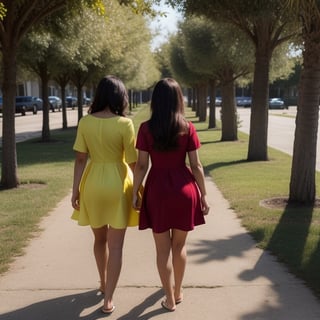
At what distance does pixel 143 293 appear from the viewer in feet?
13.8

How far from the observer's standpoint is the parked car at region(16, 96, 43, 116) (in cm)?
4938

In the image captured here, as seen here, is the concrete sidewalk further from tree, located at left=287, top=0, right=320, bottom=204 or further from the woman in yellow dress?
tree, located at left=287, top=0, right=320, bottom=204

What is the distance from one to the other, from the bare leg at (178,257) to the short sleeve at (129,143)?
0.64 m

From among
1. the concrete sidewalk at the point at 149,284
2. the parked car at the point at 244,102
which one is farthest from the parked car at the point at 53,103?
the concrete sidewalk at the point at 149,284

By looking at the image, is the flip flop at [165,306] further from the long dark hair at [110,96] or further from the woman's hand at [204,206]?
the long dark hair at [110,96]

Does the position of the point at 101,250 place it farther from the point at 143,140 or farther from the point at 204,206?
the point at 143,140

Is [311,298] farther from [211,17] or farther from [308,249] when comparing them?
[211,17]

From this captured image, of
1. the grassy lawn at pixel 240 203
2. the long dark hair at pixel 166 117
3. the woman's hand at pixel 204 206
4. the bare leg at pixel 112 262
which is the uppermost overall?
the long dark hair at pixel 166 117

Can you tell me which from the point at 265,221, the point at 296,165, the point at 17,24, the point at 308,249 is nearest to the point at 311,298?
the point at 308,249

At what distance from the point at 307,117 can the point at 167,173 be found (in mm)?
4330

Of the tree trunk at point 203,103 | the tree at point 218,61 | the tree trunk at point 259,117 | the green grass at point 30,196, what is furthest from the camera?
the tree trunk at point 203,103

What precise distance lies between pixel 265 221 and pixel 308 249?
1301mm

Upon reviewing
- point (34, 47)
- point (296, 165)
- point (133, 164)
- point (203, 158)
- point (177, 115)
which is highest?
point (34, 47)

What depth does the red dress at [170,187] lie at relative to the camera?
363cm
